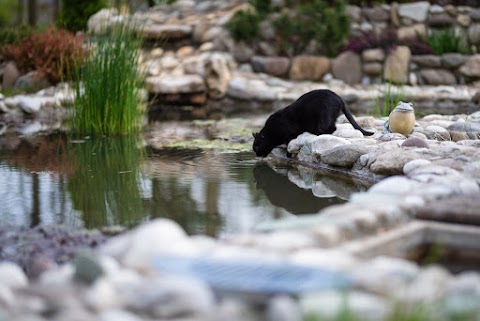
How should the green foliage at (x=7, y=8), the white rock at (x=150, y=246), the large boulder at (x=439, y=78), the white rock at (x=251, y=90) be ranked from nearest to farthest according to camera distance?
the white rock at (x=150, y=246), the white rock at (x=251, y=90), the large boulder at (x=439, y=78), the green foliage at (x=7, y=8)

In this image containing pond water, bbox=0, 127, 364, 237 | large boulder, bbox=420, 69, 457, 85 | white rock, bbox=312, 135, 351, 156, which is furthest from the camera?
large boulder, bbox=420, 69, 457, 85

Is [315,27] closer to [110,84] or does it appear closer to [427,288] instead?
[110,84]

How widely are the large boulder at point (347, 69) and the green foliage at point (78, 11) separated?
14.7 feet

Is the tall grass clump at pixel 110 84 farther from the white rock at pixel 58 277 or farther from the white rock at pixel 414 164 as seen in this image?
the white rock at pixel 58 277

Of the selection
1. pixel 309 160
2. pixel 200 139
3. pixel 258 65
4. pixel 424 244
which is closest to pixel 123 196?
pixel 309 160

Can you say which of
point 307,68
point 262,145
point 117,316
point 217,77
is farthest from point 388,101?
point 117,316

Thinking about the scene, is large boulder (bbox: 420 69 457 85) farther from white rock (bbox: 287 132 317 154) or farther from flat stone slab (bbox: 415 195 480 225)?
flat stone slab (bbox: 415 195 480 225)

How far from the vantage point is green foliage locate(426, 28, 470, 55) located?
13.2 m

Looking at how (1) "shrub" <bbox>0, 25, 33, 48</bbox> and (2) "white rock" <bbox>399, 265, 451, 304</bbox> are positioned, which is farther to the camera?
(1) "shrub" <bbox>0, 25, 33, 48</bbox>

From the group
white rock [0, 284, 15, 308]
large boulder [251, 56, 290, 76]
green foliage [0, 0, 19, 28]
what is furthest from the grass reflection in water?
green foliage [0, 0, 19, 28]

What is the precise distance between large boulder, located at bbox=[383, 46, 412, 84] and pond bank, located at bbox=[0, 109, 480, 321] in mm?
9136

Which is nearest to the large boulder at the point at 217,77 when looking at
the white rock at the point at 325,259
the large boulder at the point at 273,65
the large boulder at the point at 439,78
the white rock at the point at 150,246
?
the large boulder at the point at 273,65

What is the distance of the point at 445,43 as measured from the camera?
13156 mm

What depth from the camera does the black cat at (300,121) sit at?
6227 mm
